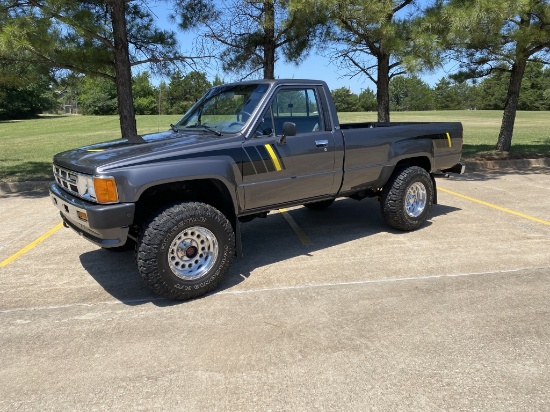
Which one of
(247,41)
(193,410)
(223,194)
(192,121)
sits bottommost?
(193,410)

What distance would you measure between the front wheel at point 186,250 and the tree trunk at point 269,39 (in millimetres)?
6925

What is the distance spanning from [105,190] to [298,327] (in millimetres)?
1873

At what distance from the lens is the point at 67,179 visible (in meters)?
4.24

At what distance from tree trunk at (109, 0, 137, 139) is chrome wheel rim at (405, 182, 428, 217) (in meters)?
5.91

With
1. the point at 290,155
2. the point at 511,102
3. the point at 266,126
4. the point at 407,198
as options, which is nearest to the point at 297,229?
the point at 407,198

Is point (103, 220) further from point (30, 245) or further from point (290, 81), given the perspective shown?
point (30, 245)

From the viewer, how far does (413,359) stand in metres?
3.06

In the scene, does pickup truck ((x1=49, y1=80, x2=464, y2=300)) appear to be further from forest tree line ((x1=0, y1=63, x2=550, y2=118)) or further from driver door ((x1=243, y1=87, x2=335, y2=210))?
forest tree line ((x1=0, y1=63, x2=550, y2=118))

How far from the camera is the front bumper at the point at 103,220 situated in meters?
3.68

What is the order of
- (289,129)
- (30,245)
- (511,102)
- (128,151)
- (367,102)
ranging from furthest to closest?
(367,102)
(511,102)
(30,245)
(289,129)
(128,151)

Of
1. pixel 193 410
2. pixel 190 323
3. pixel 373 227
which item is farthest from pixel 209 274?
pixel 373 227

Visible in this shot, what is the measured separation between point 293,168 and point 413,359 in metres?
2.30

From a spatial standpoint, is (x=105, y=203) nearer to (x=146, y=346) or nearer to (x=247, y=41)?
(x=146, y=346)

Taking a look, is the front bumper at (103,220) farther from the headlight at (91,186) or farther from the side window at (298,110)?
the side window at (298,110)
